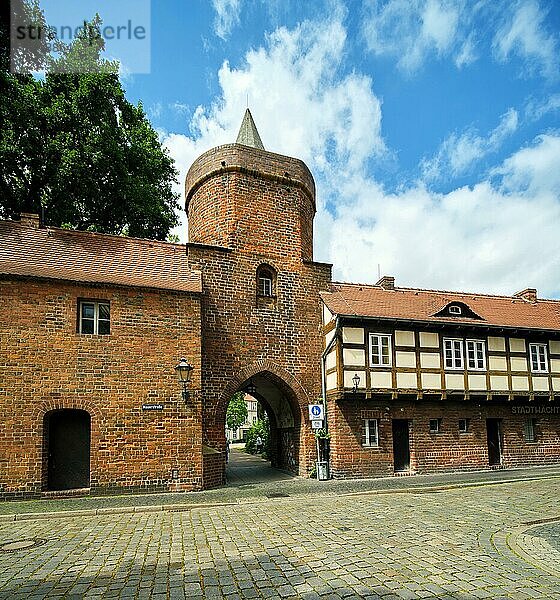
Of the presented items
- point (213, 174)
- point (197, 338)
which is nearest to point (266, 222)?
point (213, 174)

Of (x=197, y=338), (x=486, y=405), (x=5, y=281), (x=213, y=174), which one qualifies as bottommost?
(x=486, y=405)

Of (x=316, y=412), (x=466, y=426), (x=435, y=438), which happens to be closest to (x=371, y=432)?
(x=316, y=412)

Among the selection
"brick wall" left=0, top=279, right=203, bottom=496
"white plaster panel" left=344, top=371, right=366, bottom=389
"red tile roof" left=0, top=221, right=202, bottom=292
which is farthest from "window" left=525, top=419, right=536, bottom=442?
"red tile roof" left=0, top=221, right=202, bottom=292

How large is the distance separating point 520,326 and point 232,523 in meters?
13.8

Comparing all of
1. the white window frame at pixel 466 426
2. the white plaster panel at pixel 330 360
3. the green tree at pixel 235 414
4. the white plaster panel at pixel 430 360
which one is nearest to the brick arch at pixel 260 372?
the white plaster panel at pixel 330 360

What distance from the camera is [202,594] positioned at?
6004mm

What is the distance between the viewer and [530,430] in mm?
20031

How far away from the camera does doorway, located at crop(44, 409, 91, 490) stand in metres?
14.4

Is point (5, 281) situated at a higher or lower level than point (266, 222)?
lower

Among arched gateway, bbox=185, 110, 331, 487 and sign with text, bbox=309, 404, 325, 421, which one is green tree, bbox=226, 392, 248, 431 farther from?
sign with text, bbox=309, 404, 325, 421

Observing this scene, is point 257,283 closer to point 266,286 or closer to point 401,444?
point 266,286

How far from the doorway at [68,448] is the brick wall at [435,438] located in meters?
7.52

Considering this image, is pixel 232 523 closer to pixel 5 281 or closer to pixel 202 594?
pixel 202 594

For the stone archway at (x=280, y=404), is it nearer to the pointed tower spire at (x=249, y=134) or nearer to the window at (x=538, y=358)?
the window at (x=538, y=358)
